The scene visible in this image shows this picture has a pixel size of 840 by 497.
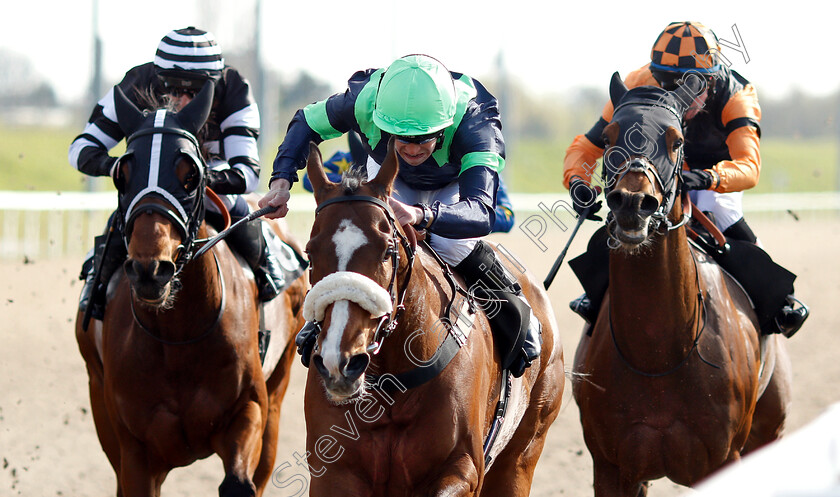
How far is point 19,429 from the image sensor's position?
21.5 ft

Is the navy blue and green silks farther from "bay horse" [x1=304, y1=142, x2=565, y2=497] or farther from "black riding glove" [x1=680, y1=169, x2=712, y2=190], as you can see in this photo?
"black riding glove" [x1=680, y1=169, x2=712, y2=190]

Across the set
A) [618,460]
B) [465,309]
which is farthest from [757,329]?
[465,309]

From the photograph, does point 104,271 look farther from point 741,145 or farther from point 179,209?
point 741,145

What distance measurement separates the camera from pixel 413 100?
10.5ft

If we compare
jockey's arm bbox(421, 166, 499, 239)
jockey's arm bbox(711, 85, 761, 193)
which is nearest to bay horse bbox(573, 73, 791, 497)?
jockey's arm bbox(711, 85, 761, 193)

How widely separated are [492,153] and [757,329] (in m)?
2.00

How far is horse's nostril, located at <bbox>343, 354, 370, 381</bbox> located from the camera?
2.53 metres

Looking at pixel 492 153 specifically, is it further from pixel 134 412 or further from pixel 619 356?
pixel 134 412

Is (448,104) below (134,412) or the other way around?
the other way around

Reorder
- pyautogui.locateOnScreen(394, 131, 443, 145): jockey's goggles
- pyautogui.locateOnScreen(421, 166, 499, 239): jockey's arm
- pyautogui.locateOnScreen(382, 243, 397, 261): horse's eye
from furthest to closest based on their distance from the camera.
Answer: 1. pyautogui.locateOnScreen(394, 131, 443, 145): jockey's goggles
2. pyautogui.locateOnScreen(421, 166, 499, 239): jockey's arm
3. pyautogui.locateOnScreen(382, 243, 397, 261): horse's eye

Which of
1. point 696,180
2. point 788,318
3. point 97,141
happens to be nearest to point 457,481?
point 696,180

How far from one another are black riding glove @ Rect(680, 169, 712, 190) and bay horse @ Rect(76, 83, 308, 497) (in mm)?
2020

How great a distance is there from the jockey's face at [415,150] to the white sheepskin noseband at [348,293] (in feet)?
2.65

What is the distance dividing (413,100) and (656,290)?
4.98 feet
